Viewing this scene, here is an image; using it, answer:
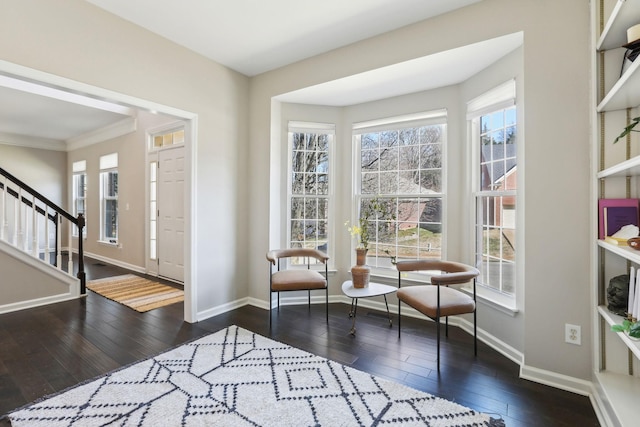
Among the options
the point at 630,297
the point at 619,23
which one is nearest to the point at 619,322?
the point at 630,297

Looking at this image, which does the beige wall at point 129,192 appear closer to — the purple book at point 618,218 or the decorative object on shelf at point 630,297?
the purple book at point 618,218

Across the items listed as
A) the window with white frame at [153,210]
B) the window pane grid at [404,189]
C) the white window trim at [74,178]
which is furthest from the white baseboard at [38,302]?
the window pane grid at [404,189]

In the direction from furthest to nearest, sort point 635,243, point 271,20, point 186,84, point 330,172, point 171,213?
point 171,213 < point 330,172 < point 186,84 < point 271,20 < point 635,243

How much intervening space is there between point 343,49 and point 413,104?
1.00m

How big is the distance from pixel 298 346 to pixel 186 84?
2.82 metres

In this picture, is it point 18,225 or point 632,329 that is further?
point 18,225

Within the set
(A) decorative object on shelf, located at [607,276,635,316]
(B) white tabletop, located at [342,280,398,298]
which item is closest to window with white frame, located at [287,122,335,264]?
(B) white tabletop, located at [342,280,398,298]

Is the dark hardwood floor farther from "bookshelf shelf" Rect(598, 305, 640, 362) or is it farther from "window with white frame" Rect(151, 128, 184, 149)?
"window with white frame" Rect(151, 128, 184, 149)

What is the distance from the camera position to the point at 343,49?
3.04 meters

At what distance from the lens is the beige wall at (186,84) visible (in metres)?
2.16

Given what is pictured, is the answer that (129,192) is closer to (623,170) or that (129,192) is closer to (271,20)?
Result: (271,20)

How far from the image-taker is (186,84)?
3113 millimetres

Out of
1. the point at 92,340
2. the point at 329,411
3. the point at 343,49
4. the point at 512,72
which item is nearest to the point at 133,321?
the point at 92,340

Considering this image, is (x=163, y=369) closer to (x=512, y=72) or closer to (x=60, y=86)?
(x=60, y=86)
